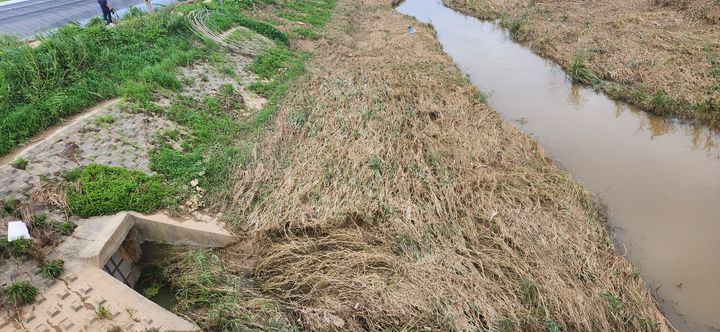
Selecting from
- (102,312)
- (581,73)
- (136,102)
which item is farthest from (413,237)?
(581,73)

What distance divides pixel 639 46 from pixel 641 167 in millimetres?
7906

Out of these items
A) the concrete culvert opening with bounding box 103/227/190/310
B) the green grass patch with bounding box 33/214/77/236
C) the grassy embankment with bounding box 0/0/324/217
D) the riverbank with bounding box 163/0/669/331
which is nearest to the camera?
the riverbank with bounding box 163/0/669/331

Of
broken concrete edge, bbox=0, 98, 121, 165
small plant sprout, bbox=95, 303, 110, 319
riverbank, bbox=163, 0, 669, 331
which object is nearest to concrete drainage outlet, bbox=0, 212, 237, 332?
small plant sprout, bbox=95, 303, 110, 319

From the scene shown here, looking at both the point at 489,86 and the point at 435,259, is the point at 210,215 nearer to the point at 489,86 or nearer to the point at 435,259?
the point at 435,259

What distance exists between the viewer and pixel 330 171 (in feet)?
28.0

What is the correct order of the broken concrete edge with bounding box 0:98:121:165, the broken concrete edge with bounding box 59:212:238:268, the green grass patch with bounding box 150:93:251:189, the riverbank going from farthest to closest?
the green grass patch with bounding box 150:93:251:189, the broken concrete edge with bounding box 0:98:121:165, the broken concrete edge with bounding box 59:212:238:268, the riverbank

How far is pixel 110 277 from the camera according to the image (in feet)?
20.7

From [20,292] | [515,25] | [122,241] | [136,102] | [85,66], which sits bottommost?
[122,241]

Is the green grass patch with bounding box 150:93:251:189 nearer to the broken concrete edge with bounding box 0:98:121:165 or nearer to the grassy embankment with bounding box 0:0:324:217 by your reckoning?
the grassy embankment with bounding box 0:0:324:217

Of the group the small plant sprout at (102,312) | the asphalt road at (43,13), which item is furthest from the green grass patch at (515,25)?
the small plant sprout at (102,312)

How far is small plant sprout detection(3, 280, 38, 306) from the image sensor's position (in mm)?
5754

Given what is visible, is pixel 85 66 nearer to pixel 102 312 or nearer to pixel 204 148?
pixel 204 148

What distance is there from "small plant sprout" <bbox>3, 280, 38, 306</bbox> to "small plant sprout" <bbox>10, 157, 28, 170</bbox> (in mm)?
2649

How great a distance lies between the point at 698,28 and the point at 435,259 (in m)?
17.0
